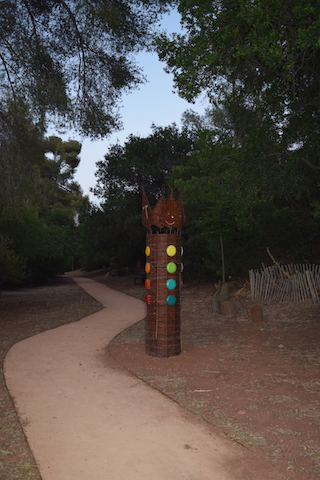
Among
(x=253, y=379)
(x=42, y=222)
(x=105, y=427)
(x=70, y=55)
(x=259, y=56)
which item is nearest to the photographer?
(x=105, y=427)

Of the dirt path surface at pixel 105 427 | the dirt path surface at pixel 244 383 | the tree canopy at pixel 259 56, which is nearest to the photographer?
the dirt path surface at pixel 105 427

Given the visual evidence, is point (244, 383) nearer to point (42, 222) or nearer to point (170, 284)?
point (170, 284)

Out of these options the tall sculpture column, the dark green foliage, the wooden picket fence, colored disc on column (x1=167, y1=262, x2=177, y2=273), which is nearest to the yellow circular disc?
the tall sculpture column

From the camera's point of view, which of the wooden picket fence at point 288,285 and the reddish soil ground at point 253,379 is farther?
the wooden picket fence at point 288,285

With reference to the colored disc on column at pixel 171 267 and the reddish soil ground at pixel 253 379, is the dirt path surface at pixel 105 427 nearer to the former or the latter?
the reddish soil ground at pixel 253 379

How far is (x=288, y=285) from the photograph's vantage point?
1204 cm

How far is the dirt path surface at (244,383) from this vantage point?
344cm

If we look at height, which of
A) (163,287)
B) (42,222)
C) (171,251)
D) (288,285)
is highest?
(42,222)

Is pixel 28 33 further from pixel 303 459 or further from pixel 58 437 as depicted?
pixel 303 459

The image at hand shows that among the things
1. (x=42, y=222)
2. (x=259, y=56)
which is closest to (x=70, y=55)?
(x=259, y=56)

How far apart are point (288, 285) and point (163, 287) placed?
651cm

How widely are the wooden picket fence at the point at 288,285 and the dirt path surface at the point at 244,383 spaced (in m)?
0.65

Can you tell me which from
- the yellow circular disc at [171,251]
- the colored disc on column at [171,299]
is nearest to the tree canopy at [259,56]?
the yellow circular disc at [171,251]

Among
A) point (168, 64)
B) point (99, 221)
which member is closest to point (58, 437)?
point (168, 64)
